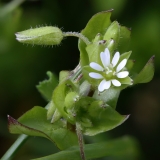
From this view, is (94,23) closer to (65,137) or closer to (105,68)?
(105,68)

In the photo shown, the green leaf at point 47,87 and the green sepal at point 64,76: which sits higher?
the green sepal at point 64,76

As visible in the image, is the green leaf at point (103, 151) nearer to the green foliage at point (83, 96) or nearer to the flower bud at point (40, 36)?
the green foliage at point (83, 96)

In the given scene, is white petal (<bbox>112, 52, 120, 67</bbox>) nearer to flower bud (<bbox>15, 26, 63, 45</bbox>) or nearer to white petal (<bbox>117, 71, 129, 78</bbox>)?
white petal (<bbox>117, 71, 129, 78</bbox>)

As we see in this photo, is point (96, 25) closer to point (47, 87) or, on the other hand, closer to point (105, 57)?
point (105, 57)

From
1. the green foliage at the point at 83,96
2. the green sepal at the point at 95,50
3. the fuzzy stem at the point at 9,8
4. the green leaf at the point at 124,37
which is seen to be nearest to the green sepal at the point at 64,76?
the green foliage at the point at 83,96

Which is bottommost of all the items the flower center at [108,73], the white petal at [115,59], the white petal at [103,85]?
the white petal at [103,85]

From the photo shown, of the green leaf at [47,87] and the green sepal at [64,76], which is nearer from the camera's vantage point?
the green sepal at [64,76]

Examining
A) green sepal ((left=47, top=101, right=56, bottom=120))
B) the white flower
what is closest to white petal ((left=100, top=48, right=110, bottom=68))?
the white flower
